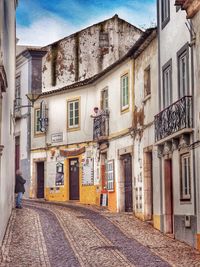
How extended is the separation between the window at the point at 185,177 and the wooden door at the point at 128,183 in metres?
6.76

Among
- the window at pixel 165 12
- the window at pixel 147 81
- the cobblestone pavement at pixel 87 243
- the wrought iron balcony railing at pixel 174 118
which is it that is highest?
the window at pixel 165 12

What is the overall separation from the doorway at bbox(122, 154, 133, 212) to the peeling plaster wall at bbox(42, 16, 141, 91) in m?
9.26

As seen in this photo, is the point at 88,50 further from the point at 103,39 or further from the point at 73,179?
the point at 73,179

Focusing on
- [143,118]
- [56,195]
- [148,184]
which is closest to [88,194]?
[56,195]

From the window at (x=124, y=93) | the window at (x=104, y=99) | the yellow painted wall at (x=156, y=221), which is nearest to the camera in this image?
the yellow painted wall at (x=156, y=221)

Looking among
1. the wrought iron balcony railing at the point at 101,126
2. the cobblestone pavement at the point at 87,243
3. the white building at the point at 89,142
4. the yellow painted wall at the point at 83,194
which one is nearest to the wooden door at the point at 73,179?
the white building at the point at 89,142

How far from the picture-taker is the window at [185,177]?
16.5m

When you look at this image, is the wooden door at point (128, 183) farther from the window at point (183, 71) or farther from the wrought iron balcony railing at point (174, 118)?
the window at point (183, 71)

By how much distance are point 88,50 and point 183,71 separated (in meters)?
16.1

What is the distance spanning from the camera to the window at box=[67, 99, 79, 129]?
1200 inches

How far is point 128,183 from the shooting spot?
24141 millimetres

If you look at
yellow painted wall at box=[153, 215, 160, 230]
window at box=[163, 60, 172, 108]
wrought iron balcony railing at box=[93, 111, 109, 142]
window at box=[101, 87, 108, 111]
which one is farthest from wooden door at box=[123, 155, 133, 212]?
window at box=[163, 60, 172, 108]

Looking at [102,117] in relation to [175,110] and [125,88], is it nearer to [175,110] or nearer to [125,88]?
[125,88]

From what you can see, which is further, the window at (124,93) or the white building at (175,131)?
the window at (124,93)
